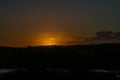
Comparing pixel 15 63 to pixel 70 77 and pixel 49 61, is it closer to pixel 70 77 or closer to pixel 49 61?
pixel 49 61

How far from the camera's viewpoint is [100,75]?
49000mm

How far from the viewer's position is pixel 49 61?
261ft

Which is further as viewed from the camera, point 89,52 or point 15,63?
point 89,52

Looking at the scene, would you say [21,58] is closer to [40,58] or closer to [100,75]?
[40,58]

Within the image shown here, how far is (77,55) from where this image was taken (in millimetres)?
85938

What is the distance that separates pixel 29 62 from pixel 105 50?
687 inches

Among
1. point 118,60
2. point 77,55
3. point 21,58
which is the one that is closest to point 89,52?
point 77,55

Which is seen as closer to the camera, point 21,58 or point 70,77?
point 70,77

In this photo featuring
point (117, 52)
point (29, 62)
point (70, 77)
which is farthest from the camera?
point (117, 52)

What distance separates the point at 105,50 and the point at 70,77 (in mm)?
38174

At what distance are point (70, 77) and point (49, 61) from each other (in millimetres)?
32073

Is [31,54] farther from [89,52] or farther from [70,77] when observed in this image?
[70,77]

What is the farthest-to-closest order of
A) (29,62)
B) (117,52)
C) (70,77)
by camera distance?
(117,52) → (29,62) → (70,77)

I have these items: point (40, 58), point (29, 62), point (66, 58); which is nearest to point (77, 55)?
point (66, 58)
